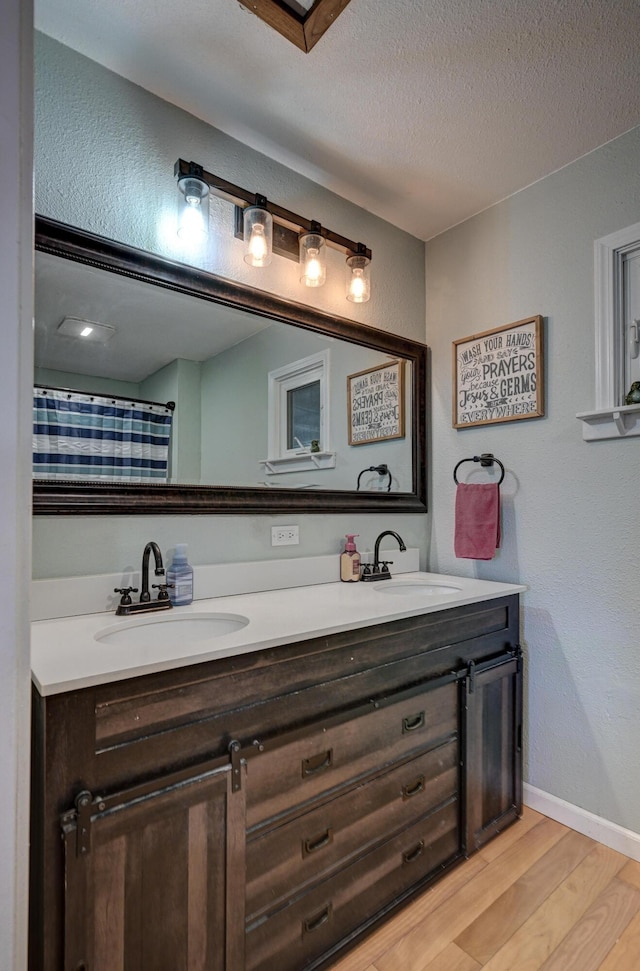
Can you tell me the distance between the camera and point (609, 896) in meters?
1.48

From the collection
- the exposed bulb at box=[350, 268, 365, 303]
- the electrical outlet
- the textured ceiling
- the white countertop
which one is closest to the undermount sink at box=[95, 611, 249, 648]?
the white countertop

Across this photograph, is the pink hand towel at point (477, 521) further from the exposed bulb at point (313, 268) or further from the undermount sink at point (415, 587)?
the exposed bulb at point (313, 268)

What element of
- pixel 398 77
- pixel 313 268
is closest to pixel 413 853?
pixel 313 268

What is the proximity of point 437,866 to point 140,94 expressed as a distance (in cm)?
257

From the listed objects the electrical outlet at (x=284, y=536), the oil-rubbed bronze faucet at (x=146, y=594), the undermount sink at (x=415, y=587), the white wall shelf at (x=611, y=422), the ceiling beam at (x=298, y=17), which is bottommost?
the undermount sink at (x=415, y=587)

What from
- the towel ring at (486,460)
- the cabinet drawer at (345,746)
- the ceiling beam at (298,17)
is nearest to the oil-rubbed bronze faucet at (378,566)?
the towel ring at (486,460)

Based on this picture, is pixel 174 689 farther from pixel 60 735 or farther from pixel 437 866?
pixel 437 866

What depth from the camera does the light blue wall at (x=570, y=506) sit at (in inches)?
66.6

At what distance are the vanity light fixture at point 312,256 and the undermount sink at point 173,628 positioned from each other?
126 centimetres

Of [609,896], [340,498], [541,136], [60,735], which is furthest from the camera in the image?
[340,498]

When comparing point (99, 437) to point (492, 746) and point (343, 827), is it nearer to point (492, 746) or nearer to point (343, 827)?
point (343, 827)

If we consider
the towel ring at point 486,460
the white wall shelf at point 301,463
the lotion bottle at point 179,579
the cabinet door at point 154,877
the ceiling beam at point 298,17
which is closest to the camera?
the cabinet door at point 154,877

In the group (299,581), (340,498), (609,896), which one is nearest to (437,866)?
(609,896)

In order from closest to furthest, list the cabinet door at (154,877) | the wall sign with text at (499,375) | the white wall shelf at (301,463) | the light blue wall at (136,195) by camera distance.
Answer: the cabinet door at (154,877), the light blue wall at (136,195), the white wall shelf at (301,463), the wall sign with text at (499,375)
